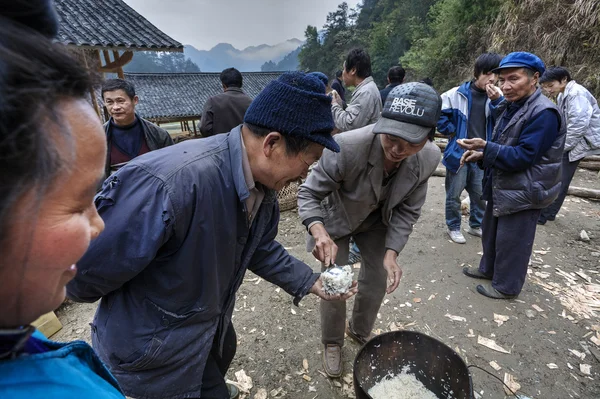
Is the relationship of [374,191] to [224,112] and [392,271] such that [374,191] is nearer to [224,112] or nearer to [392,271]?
[392,271]

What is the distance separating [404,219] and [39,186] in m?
2.43

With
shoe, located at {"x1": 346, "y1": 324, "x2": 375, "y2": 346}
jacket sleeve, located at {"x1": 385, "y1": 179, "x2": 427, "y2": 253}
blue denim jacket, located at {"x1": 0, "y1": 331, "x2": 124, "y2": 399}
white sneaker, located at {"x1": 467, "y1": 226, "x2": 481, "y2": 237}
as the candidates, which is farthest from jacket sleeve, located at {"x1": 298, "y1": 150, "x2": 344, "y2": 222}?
white sneaker, located at {"x1": 467, "y1": 226, "x2": 481, "y2": 237}

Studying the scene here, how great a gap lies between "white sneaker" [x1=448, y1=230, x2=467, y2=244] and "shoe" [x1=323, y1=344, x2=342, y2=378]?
10.2 feet

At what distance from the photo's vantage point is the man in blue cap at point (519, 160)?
306 centimetres

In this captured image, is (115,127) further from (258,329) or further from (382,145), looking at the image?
(382,145)

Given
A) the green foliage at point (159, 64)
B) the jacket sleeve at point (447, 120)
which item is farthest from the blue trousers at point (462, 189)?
the green foliage at point (159, 64)

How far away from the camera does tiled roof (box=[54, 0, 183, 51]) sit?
717 centimetres

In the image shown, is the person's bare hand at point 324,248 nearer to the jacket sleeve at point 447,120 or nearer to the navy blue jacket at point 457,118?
the navy blue jacket at point 457,118

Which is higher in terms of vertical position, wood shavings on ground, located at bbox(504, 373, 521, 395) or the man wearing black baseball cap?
the man wearing black baseball cap

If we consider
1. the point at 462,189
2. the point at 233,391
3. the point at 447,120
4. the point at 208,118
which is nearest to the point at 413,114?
the point at 233,391

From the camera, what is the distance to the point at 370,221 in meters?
2.78

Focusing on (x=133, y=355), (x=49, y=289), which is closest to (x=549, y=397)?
(x=133, y=355)

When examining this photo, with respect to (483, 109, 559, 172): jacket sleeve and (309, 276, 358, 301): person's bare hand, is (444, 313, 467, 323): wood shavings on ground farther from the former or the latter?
(309, 276, 358, 301): person's bare hand

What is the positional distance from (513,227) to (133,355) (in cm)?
370
